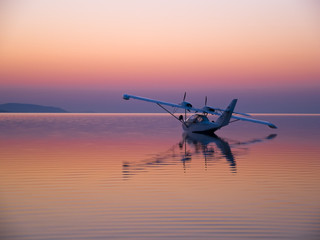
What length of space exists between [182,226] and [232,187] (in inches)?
213

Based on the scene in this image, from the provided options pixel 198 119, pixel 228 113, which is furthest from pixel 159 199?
pixel 198 119

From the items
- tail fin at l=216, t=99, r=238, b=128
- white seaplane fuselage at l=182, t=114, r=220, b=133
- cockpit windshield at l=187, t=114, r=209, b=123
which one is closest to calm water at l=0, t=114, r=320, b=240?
tail fin at l=216, t=99, r=238, b=128

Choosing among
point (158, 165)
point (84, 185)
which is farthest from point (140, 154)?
point (84, 185)

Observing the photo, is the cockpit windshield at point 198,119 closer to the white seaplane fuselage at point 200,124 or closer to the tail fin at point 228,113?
the white seaplane fuselage at point 200,124

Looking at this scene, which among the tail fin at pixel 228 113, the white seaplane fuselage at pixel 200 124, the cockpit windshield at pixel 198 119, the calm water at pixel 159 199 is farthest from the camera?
the cockpit windshield at pixel 198 119

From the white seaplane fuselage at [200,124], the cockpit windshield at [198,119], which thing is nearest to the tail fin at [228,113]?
the white seaplane fuselage at [200,124]

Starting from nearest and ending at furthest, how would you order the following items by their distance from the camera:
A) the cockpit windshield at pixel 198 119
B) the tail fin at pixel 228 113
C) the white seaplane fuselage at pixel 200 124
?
the tail fin at pixel 228 113
the white seaplane fuselage at pixel 200 124
the cockpit windshield at pixel 198 119

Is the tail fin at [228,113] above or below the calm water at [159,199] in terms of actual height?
above

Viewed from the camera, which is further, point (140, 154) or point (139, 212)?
point (140, 154)

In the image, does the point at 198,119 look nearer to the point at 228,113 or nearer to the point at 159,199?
the point at 228,113

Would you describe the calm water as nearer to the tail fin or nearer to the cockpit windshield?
the tail fin

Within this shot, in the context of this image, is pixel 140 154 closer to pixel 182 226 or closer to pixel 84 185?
pixel 84 185

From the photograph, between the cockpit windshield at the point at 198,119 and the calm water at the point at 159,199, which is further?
the cockpit windshield at the point at 198,119

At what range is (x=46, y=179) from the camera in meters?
16.5
